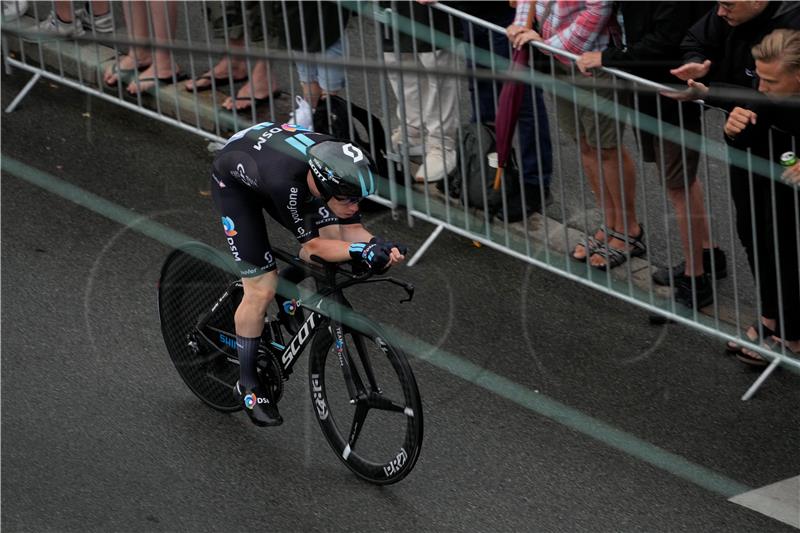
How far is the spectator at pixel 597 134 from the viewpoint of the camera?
625cm

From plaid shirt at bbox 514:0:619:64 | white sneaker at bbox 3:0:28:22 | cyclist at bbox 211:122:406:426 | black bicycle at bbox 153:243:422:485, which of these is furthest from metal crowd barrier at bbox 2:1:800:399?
black bicycle at bbox 153:243:422:485

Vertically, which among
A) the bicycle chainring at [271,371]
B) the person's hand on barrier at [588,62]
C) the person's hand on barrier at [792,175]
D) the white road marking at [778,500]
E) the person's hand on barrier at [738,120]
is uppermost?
the person's hand on barrier at [588,62]

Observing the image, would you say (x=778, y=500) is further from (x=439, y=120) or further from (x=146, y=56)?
(x=146, y=56)

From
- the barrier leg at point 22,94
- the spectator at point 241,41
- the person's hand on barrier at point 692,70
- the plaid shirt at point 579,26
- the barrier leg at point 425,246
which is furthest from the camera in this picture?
the barrier leg at point 22,94

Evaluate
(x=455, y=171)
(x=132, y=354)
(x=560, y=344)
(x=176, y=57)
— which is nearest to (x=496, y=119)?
(x=455, y=171)

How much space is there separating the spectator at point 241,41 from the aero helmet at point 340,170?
2413mm

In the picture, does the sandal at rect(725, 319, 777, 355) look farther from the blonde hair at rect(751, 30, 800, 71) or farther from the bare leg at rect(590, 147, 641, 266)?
the blonde hair at rect(751, 30, 800, 71)

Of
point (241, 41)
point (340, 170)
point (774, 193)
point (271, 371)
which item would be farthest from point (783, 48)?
point (241, 41)

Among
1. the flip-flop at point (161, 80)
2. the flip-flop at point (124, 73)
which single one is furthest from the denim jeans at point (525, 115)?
the flip-flop at point (124, 73)

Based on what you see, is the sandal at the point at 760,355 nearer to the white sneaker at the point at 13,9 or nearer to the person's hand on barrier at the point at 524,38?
the person's hand on barrier at the point at 524,38

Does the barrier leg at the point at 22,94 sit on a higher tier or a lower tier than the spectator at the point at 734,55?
lower

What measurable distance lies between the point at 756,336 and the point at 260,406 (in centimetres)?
241

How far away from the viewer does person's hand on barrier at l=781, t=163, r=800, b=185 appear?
17.7 ft

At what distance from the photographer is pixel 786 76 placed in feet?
17.3
